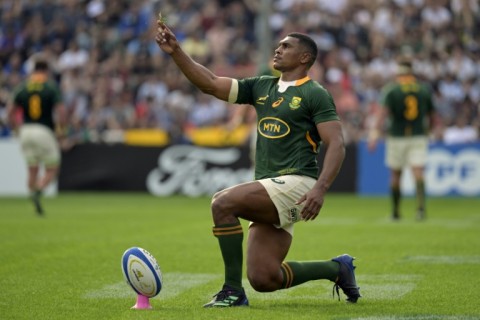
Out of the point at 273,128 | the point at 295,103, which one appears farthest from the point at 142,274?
the point at 295,103

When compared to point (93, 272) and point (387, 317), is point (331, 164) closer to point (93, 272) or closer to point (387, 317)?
point (387, 317)

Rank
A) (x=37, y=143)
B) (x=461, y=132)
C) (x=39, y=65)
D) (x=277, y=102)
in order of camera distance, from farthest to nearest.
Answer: (x=461, y=132), (x=37, y=143), (x=39, y=65), (x=277, y=102)

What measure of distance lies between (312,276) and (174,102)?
1779cm

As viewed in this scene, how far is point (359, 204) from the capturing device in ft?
66.1

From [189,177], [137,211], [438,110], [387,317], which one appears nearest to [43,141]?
[137,211]

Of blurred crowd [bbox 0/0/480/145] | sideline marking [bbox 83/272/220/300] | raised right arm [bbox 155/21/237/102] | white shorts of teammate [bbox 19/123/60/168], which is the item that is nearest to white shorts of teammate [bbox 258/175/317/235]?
raised right arm [bbox 155/21/237/102]

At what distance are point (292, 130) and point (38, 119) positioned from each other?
1072 centimetres

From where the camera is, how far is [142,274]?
735 cm

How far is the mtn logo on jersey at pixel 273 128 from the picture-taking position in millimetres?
7824

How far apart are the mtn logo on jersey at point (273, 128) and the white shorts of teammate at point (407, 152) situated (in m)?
8.78

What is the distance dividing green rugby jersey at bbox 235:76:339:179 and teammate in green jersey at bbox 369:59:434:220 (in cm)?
853

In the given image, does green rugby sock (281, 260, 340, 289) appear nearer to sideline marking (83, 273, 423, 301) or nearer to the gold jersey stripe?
sideline marking (83, 273, 423, 301)

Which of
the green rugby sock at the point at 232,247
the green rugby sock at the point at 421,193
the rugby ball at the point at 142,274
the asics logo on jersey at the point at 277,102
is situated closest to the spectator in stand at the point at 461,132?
the green rugby sock at the point at 421,193

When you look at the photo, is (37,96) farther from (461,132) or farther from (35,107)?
(461,132)
